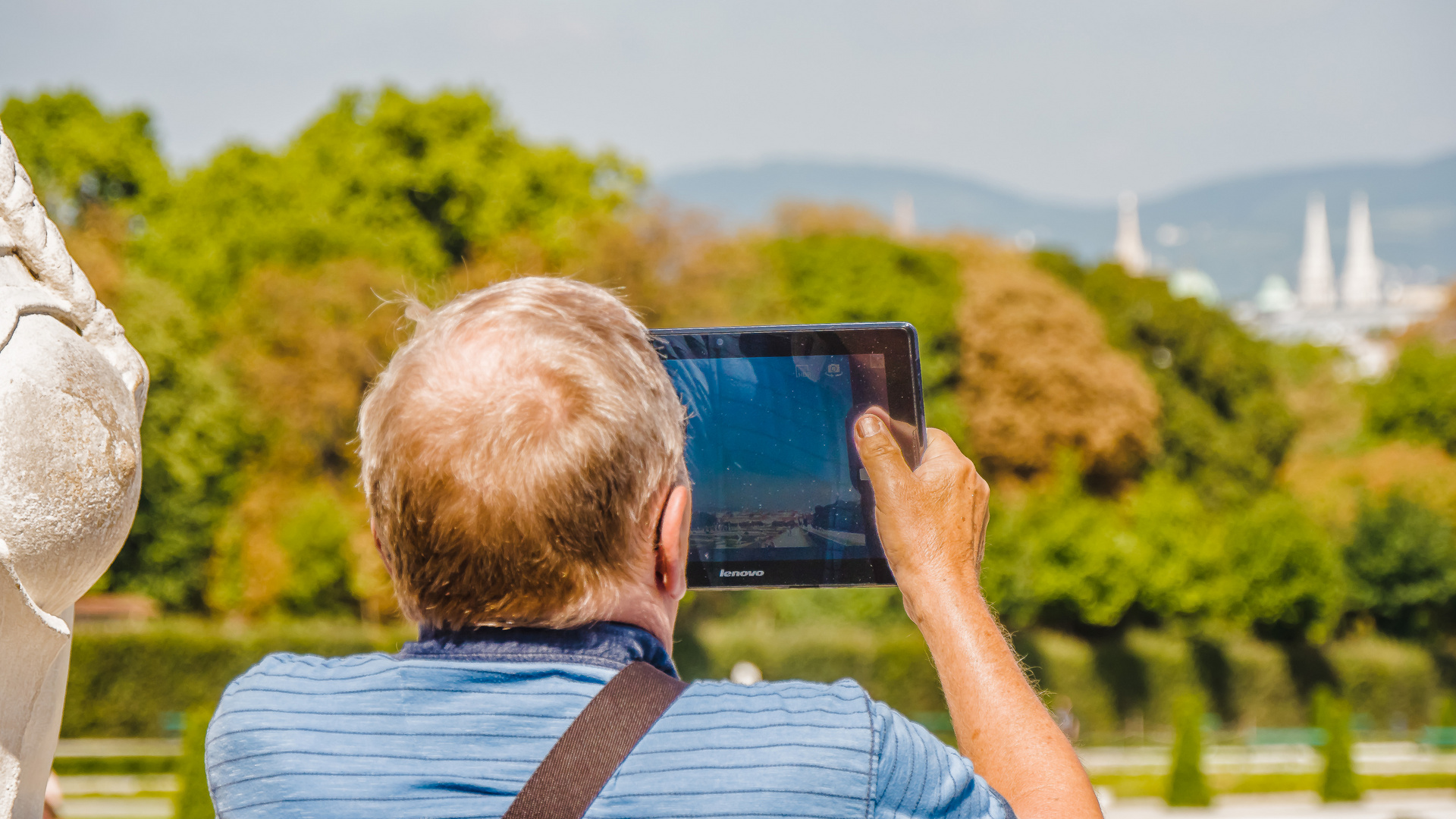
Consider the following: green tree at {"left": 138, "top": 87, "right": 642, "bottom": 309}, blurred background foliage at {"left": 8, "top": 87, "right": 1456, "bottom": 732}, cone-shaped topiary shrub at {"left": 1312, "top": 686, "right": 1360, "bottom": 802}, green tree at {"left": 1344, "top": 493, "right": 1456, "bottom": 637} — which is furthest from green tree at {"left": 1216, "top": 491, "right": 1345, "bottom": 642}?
green tree at {"left": 138, "top": 87, "right": 642, "bottom": 309}

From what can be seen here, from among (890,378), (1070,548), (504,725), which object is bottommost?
(1070,548)

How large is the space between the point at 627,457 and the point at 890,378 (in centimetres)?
60

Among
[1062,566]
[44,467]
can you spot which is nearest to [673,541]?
[44,467]

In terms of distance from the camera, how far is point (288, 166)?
3528cm

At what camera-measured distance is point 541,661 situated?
1607 mm

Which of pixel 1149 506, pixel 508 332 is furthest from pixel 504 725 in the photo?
pixel 1149 506

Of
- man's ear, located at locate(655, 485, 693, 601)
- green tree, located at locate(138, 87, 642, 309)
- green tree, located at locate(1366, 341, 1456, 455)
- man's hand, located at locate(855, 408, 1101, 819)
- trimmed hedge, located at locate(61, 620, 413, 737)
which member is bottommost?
green tree, located at locate(1366, 341, 1456, 455)

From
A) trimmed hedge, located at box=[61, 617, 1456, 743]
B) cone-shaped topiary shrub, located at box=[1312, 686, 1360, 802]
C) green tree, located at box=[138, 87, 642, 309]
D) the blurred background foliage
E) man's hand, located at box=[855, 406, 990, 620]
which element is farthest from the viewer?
green tree, located at box=[138, 87, 642, 309]

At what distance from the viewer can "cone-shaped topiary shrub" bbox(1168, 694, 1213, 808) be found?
57.7 feet

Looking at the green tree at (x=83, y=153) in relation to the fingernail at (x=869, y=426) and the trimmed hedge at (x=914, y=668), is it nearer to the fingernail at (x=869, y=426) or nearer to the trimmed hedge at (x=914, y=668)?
the trimmed hedge at (x=914, y=668)

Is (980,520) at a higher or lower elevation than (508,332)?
lower

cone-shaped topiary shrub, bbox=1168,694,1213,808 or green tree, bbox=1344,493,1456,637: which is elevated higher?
Answer: cone-shaped topiary shrub, bbox=1168,694,1213,808

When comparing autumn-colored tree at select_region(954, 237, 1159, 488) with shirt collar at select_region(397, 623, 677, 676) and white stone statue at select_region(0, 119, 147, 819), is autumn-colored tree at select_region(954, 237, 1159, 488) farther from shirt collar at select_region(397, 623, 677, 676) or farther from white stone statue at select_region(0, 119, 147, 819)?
shirt collar at select_region(397, 623, 677, 676)

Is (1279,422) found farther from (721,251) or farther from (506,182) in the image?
(506,182)
